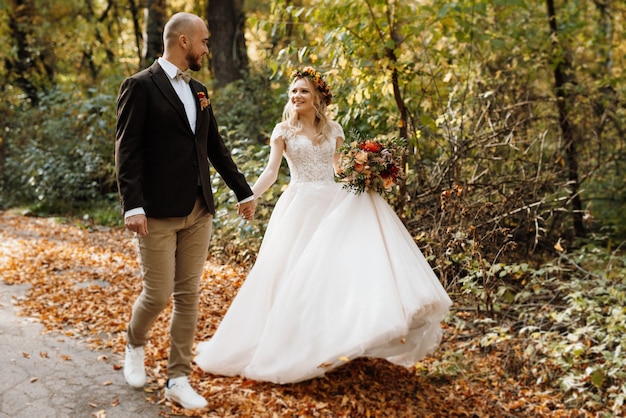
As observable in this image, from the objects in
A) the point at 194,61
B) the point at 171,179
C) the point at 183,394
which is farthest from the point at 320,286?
the point at 194,61

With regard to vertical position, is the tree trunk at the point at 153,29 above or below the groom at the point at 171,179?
above

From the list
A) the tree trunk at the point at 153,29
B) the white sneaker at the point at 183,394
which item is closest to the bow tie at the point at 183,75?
the white sneaker at the point at 183,394

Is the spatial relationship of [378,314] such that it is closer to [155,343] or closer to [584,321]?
[155,343]

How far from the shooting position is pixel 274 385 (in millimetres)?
3955

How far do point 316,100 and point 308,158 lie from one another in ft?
1.58

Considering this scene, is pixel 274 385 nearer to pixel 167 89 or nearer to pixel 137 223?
pixel 137 223

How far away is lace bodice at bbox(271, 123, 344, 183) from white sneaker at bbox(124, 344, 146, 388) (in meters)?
1.70

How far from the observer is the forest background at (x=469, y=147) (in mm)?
5211

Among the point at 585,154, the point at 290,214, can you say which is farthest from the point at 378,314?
the point at 585,154

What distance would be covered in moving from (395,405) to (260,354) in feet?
3.19

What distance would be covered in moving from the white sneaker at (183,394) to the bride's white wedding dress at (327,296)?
42cm

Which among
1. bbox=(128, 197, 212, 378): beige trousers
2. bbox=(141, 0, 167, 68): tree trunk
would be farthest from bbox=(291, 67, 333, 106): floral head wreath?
bbox=(141, 0, 167, 68): tree trunk

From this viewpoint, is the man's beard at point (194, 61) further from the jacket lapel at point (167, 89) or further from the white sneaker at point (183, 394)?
the white sneaker at point (183, 394)

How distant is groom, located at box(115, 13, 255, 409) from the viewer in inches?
126
